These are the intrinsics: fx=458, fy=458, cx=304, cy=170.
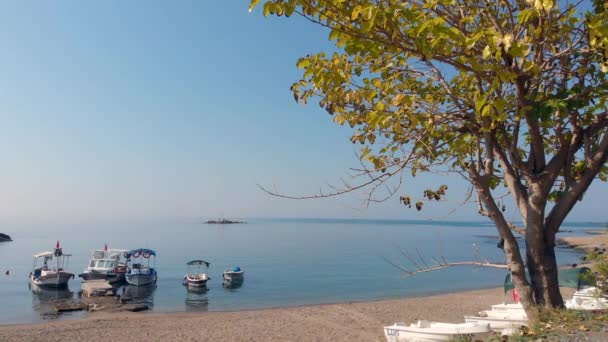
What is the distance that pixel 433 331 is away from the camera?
1163cm

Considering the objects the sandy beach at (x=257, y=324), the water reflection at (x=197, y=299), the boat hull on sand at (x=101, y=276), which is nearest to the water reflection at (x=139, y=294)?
the boat hull on sand at (x=101, y=276)

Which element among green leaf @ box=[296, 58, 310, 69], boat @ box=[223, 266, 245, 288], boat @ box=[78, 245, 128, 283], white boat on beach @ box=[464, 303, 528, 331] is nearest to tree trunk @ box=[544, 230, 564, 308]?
green leaf @ box=[296, 58, 310, 69]

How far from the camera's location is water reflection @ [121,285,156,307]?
29430mm

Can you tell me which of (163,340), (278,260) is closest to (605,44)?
(163,340)

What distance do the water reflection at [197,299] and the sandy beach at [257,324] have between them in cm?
261

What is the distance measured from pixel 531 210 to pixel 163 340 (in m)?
15.8

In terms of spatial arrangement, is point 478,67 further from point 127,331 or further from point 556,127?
point 127,331

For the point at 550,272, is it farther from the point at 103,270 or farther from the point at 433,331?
the point at 103,270

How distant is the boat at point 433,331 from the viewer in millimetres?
11297

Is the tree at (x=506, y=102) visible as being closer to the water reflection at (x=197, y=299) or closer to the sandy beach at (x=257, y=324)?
the sandy beach at (x=257, y=324)

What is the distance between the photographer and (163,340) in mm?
17750

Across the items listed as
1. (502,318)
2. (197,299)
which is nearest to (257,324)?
(197,299)

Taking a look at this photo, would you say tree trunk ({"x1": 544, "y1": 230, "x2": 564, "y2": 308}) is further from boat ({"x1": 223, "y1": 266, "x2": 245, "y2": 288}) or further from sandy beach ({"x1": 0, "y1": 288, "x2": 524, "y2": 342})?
boat ({"x1": 223, "y1": 266, "x2": 245, "y2": 288})

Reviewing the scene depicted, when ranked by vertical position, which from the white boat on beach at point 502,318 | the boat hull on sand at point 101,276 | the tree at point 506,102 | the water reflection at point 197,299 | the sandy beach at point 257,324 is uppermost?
the tree at point 506,102
